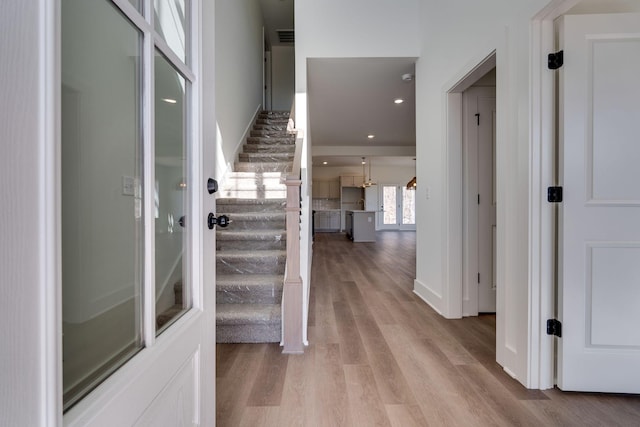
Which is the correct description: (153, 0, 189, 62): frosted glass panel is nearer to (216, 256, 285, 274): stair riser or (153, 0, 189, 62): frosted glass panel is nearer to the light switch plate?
the light switch plate

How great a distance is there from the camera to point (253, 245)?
9.78 feet

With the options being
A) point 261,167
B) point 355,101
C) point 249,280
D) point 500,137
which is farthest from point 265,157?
point 500,137

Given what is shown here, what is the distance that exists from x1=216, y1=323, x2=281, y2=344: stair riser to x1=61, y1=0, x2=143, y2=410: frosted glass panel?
1631mm

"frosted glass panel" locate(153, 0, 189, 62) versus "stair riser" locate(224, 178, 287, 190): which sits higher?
"frosted glass panel" locate(153, 0, 189, 62)

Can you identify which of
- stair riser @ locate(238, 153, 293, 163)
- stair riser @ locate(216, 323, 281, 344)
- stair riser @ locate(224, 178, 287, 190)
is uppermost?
stair riser @ locate(238, 153, 293, 163)

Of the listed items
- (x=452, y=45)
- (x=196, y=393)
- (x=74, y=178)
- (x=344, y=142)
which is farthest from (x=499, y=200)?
(x=344, y=142)

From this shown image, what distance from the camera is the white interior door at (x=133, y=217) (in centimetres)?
60

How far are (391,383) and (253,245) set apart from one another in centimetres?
179

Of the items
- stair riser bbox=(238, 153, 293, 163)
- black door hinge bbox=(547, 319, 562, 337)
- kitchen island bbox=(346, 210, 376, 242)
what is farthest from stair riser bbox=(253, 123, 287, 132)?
black door hinge bbox=(547, 319, 562, 337)

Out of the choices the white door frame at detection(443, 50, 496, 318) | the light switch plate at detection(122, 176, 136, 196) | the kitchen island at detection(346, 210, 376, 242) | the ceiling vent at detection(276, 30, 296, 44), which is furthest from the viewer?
the kitchen island at detection(346, 210, 376, 242)

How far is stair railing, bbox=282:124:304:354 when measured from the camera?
2.11 meters

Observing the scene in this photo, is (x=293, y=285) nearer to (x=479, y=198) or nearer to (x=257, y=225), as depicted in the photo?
(x=257, y=225)

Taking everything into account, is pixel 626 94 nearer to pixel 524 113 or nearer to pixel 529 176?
pixel 524 113

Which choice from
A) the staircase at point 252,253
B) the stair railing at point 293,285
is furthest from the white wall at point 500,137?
the staircase at point 252,253
